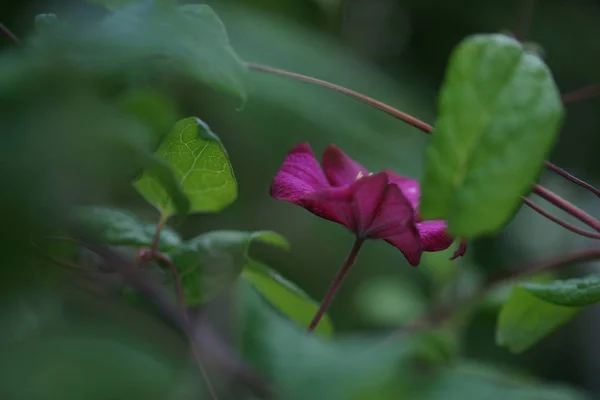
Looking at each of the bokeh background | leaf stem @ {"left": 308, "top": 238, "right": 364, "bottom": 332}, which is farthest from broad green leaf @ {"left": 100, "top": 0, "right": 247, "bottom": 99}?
the bokeh background

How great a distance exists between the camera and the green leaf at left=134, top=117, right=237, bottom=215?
42cm

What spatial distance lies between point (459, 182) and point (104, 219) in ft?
0.68

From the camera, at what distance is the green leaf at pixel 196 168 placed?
0.42 m

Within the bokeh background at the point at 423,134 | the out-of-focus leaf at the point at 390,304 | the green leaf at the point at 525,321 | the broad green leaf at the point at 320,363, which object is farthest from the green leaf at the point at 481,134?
the out-of-focus leaf at the point at 390,304

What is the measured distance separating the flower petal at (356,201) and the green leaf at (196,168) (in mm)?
56

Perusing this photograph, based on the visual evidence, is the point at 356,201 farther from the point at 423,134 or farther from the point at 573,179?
the point at 423,134

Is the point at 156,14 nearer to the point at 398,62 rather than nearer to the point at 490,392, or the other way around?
the point at 490,392

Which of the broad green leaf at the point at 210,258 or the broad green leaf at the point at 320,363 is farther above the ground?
the broad green leaf at the point at 320,363

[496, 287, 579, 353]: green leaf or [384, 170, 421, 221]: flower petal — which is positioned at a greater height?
[384, 170, 421, 221]: flower petal

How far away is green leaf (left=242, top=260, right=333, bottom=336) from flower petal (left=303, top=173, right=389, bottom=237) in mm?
60

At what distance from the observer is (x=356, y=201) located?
47 centimetres

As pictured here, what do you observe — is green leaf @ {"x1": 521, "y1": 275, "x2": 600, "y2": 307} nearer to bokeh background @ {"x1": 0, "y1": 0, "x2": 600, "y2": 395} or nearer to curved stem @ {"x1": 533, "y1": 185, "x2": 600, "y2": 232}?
curved stem @ {"x1": 533, "y1": 185, "x2": 600, "y2": 232}

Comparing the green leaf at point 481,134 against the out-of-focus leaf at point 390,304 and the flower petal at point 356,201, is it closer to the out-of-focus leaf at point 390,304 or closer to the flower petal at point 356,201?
the flower petal at point 356,201

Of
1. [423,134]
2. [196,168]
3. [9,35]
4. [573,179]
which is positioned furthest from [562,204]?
[423,134]
